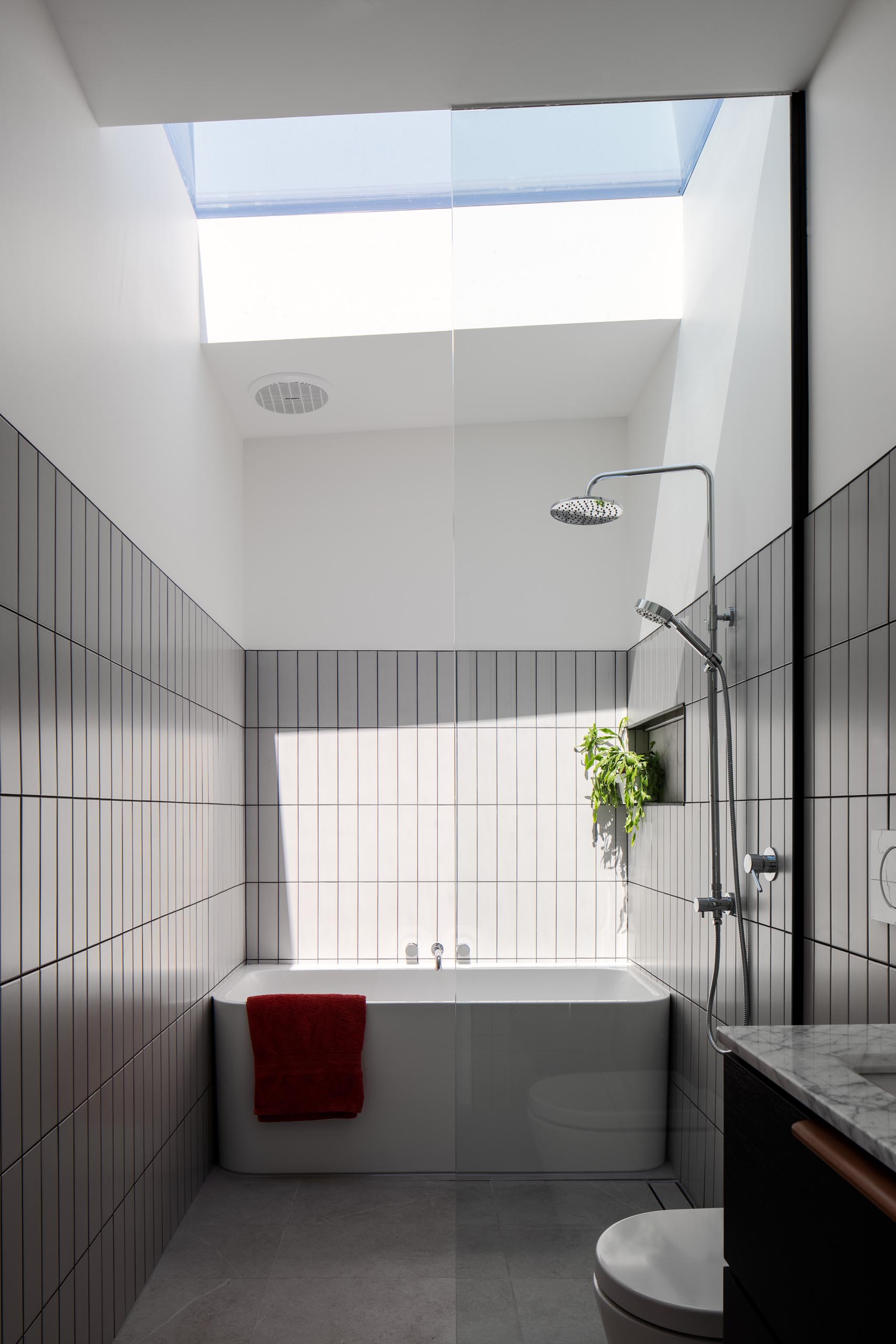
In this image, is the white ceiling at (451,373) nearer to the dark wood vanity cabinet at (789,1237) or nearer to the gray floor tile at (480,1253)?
the dark wood vanity cabinet at (789,1237)

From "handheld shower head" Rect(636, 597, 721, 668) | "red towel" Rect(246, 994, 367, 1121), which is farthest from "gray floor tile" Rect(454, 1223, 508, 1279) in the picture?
"red towel" Rect(246, 994, 367, 1121)

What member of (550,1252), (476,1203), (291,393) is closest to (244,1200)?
(476,1203)

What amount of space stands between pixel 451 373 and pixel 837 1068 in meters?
3.14

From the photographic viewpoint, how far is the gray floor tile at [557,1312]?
1916 mm

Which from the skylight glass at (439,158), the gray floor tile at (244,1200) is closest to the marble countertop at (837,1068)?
the skylight glass at (439,158)

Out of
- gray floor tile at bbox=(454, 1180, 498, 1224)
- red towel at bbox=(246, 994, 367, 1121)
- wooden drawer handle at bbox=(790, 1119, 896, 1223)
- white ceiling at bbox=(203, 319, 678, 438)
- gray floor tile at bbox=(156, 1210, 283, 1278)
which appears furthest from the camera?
red towel at bbox=(246, 994, 367, 1121)

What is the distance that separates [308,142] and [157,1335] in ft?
10.8

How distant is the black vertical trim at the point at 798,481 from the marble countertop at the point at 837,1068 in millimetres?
632

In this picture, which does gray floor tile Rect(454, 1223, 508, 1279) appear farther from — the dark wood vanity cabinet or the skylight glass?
the skylight glass

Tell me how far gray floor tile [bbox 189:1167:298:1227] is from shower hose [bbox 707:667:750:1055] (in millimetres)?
1728

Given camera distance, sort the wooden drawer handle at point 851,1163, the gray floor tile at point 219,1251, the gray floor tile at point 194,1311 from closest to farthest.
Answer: the wooden drawer handle at point 851,1163
the gray floor tile at point 194,1311
the gray floor tile at point 219,1251

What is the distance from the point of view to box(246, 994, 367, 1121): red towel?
3465 mm

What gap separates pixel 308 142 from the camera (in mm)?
3135

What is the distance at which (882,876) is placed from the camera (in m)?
1.87
